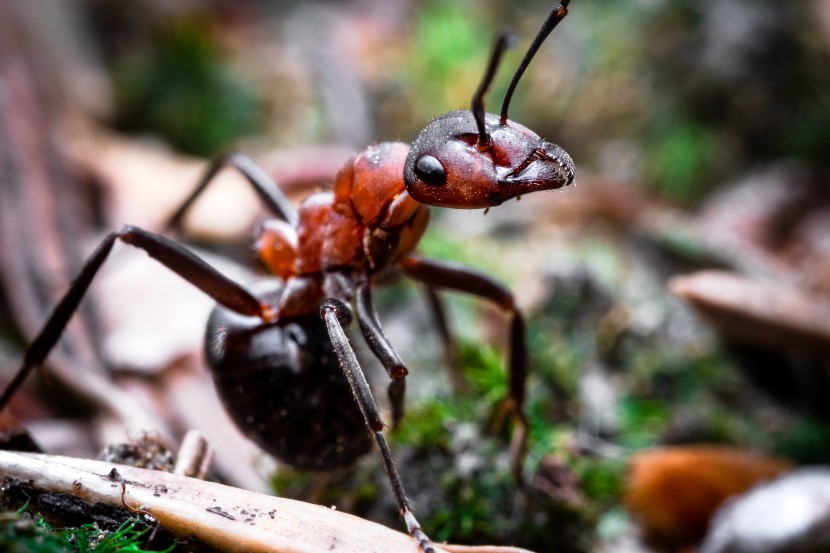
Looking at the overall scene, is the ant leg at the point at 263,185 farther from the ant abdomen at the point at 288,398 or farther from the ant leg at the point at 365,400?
the ant leg at the point at 365,400

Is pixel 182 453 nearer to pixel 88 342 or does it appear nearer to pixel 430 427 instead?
pixel 430 427

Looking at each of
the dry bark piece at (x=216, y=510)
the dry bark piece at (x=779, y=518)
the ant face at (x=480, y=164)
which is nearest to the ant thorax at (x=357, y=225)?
the ant face at (x=480, y=164)

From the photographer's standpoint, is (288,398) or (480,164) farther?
(288,398)

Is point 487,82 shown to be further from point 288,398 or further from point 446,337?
point 446,337

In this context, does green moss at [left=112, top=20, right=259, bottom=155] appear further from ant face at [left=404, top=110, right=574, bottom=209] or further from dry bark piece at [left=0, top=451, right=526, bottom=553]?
dry bark piece at [left=0, top=451, right=526, bottom=553]

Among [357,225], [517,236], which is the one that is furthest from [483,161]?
[517,236]

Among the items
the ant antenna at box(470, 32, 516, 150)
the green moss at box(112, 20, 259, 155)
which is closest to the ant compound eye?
the ant antenna at box(470, 32, 516, 150)

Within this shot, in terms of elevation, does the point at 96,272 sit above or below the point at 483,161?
below
